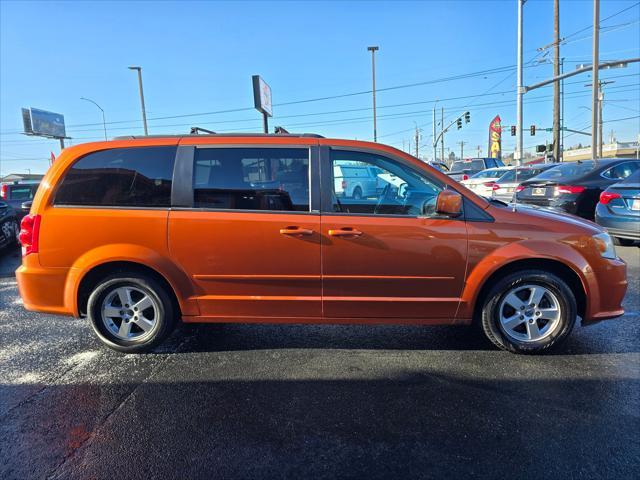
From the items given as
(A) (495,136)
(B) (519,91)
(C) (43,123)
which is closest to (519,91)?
(B) (519,91)

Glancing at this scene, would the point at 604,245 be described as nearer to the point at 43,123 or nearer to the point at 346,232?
the point at 346,232

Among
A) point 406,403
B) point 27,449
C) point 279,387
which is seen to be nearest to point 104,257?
point 27,449

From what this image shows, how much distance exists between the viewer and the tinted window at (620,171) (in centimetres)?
884

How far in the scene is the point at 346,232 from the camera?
330cm

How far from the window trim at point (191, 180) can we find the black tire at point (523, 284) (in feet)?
5.30

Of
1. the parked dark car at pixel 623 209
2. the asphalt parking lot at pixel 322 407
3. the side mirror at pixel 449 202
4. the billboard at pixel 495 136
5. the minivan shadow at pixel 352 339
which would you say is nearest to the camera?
the asphalt parking lot at pixel 322 407

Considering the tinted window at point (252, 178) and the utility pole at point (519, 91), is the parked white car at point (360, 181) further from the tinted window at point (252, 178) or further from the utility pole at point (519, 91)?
the utility pole at point (519, 91)

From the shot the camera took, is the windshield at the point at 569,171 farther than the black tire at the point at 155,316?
Yes

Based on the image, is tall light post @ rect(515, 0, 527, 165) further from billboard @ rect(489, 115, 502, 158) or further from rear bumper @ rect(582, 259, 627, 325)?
billboard @ rect(489, 115, 502, 158)

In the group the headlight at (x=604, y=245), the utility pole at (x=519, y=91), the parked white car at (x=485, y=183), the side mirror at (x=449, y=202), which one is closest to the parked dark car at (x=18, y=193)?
the side mirror at (x=449, y=202)

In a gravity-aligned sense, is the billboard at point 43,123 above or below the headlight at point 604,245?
above

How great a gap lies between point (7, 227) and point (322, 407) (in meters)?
8.83

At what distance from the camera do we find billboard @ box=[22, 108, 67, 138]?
4569 cm

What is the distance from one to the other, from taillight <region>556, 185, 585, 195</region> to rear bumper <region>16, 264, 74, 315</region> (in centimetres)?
897
